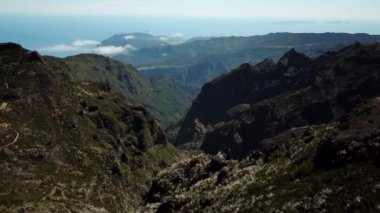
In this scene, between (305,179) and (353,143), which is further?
(305,179)

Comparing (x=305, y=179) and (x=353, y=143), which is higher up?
(x=353, y=143)

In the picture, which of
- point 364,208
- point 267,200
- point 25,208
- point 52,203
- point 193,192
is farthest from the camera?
point 52,203

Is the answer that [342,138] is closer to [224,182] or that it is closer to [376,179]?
[376,179]

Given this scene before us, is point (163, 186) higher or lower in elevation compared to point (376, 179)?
lower

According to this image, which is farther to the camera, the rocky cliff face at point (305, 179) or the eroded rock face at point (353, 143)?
the eroded rock face at point (353, 143)

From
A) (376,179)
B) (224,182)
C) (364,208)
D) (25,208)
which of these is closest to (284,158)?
(224,182)

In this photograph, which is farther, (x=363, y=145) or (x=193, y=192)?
(x=193, y=192)

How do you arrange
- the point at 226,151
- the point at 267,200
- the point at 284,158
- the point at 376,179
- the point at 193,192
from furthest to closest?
the point at 226,151, the point at 193,192, the point at 284,158, the point at 267,200, the point at 376,179

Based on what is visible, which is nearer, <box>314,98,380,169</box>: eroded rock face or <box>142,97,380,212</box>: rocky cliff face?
<box>142,97,380,212</box>: rocky cliff face

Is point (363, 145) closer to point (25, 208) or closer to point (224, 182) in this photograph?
point (224, 182)

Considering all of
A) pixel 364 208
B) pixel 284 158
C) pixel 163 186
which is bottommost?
pixel 163 186
